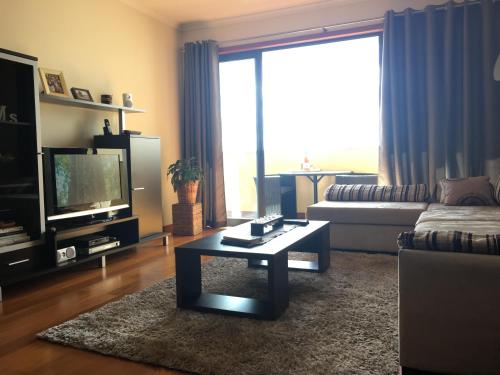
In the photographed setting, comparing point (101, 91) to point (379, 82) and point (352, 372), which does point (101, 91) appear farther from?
point (352, 372)

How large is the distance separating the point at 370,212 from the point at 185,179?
2182 millimetres

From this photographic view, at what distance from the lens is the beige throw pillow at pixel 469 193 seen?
374 cm

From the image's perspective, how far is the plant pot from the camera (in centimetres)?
507

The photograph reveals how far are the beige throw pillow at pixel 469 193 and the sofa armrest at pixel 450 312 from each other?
8.06 feet

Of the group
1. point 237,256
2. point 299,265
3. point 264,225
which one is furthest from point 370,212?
point 237,256

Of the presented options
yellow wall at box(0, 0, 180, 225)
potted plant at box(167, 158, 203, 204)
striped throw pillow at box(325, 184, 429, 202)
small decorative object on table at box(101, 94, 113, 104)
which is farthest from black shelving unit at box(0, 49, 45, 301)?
striped throw pillow at box(325, 184, 429, 202)

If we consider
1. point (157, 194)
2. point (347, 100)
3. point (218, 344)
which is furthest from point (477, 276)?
point (347, 100)

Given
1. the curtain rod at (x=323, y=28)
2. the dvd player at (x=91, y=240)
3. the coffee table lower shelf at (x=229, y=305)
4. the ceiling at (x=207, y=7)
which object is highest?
the ceiling at (x=207, y=7)

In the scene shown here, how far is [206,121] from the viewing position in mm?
5574

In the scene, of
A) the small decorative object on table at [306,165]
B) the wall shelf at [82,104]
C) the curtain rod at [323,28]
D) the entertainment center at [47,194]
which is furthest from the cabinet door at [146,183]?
the small decorative object on table at [306,165]

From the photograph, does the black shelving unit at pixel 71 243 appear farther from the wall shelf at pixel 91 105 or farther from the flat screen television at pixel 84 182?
the wall shelf at pixel 91 105

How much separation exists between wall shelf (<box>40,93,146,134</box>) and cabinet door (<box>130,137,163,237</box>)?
345 mm

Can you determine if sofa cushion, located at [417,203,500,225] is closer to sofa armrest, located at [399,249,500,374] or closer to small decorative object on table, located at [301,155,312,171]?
sofa armrest, located at [399,249,500,374]

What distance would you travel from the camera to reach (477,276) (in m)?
1.54
